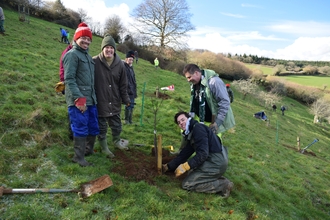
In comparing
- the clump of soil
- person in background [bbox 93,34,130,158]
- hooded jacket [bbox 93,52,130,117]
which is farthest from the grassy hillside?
hooded jacket [bbox 93,52,130,117]

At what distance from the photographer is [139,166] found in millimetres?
4730

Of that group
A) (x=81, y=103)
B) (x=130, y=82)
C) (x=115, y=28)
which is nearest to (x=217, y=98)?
(x=81, y=103)

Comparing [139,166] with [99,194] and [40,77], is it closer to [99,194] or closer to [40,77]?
[99,194]

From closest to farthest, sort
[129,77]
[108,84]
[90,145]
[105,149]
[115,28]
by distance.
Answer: [108,84] → [90,145] → [105,149] → [129,77] → [115,28]

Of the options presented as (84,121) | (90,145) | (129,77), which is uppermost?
(129,77)

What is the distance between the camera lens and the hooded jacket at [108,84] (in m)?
4.53

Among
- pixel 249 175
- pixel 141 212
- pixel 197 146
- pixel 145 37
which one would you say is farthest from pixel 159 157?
pixel 145 37

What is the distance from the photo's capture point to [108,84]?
4633 mm

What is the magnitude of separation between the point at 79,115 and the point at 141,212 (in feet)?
6.24

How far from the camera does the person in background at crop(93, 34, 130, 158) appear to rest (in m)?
4.48

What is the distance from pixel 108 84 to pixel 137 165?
5.73ft

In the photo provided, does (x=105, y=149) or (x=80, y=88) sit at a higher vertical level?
(x=80, y=88)

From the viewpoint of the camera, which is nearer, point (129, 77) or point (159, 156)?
point (159, 156)

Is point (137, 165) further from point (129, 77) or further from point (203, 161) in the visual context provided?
point (129, 77)
